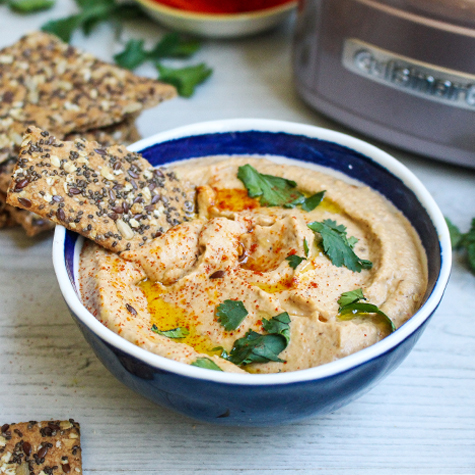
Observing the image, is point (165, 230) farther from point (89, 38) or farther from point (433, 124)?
point (89, 38)

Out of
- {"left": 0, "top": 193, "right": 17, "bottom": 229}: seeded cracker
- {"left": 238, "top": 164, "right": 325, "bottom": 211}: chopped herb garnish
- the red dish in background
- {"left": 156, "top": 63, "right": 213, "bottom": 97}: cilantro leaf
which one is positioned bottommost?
{"left": 0, "top": 193, "right": 17, "bottom": 229}: seeded cracker

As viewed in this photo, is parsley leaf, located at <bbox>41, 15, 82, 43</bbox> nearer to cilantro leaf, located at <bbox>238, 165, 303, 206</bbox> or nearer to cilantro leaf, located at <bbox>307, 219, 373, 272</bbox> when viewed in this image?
cilantro leaf, located at <bbox>238, 165, 303, 206</bbox>

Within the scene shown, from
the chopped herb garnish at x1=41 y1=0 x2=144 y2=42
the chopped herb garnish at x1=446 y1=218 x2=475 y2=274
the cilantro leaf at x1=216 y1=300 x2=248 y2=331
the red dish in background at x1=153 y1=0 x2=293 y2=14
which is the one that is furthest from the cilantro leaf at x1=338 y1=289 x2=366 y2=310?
the chopped herb garnish at x1=41 y1=0 x2=144 y2=42

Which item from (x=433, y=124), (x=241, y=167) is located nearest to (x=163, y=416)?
(x=241, y=167)

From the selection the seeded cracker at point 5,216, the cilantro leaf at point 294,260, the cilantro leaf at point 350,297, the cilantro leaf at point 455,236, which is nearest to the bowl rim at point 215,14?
the seeded cracker at point 5,216

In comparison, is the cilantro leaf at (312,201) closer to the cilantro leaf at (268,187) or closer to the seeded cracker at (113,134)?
the cilantro leaf at (268,187)

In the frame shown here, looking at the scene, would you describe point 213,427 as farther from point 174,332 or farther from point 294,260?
point 294,260
